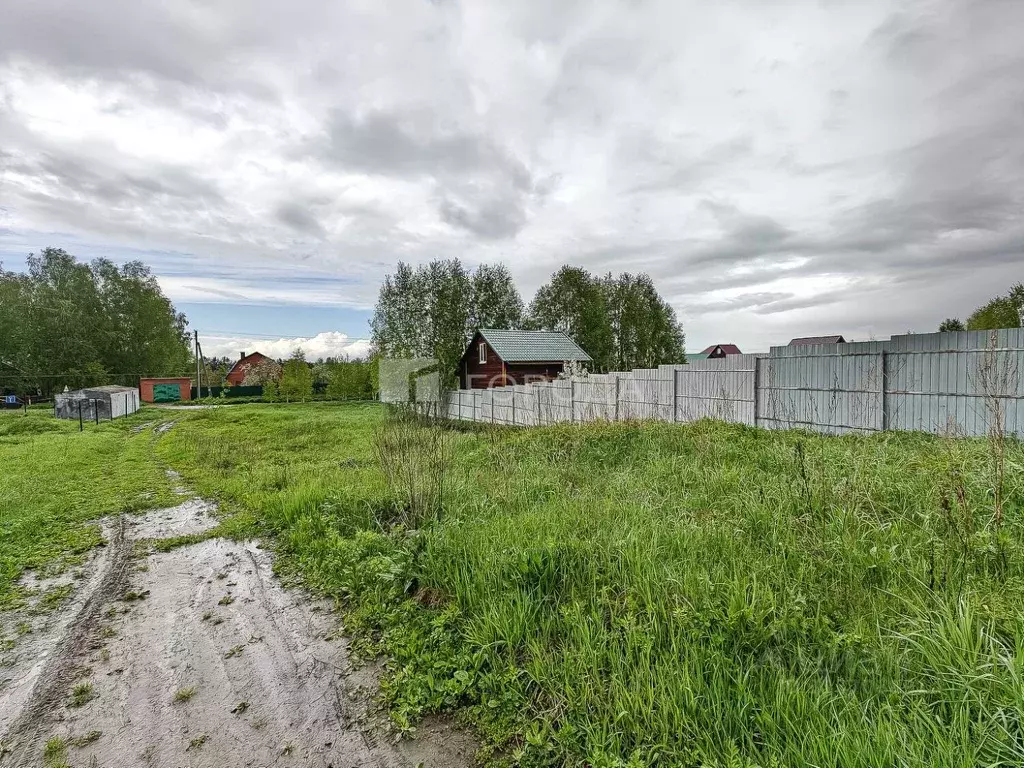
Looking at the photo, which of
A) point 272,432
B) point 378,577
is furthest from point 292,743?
point 272,432

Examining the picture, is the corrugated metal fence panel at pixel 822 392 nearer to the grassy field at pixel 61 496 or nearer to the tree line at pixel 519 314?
the grassy field at pixel 61 496

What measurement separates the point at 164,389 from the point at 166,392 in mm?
287

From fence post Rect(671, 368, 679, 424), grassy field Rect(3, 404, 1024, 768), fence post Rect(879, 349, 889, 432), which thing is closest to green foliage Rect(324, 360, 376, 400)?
fence post Rect(671, 368, 679, 424)

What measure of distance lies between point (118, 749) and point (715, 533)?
3.51 m

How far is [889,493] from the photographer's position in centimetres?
404

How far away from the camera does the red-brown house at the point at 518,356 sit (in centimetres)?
2495

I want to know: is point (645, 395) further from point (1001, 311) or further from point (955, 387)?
point (1001, 311)

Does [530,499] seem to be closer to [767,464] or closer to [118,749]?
[767,464]

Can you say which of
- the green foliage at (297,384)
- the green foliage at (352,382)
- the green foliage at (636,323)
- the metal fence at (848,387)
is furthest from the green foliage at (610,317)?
the metal fence at (848,387)

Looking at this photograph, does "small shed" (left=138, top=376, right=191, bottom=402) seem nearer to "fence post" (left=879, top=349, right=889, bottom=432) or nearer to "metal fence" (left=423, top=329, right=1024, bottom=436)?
"metal fence" (left=423, top=329, right=1024, bottom=436)

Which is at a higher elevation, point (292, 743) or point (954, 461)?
point (954, 461)

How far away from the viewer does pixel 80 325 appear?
3547 cm

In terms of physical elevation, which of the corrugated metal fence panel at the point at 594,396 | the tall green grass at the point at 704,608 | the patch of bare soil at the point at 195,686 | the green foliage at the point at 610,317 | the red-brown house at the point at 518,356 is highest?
the green foliage at the point at 610,317

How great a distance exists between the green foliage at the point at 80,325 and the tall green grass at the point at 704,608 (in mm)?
42383
